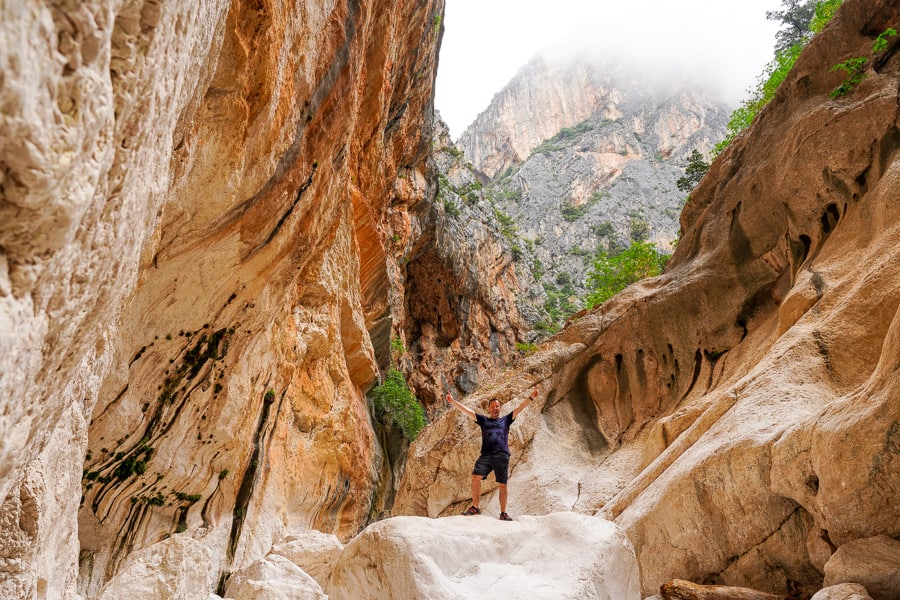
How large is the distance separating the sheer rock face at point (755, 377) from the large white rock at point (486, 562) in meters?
0.72

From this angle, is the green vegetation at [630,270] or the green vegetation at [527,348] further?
the green vegetation at [630,270]

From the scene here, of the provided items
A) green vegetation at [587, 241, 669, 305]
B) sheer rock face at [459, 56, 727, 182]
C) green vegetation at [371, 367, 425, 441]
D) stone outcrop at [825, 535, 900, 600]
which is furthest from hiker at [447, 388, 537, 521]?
sheer rock face at [459, 56, 727, 182]

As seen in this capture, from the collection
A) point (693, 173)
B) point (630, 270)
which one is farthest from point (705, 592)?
point (693, 173)

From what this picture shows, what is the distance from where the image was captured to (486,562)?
5652mm

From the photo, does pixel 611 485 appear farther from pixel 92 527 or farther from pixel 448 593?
pixel 92 527

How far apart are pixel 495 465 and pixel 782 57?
685 inches

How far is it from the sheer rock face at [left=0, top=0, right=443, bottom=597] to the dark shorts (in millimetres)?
3983

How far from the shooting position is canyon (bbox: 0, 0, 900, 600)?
250cm

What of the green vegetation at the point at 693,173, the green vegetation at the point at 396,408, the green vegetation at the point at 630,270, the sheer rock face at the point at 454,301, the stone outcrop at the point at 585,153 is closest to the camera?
the green vegetation at the point at 396,408

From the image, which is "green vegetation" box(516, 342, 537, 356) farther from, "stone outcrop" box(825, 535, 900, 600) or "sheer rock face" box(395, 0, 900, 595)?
"stone outcrop" box(825, 535, 900, 600)

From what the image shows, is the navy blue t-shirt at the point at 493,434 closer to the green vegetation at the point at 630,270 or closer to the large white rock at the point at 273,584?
the large white rock at the point at 273,584

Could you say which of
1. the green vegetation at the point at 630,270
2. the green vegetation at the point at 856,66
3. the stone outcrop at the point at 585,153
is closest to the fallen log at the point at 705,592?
the green vegetation at the point at 856,66

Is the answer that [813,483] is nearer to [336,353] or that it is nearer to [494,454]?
[494,454]

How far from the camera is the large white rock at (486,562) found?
511cm
